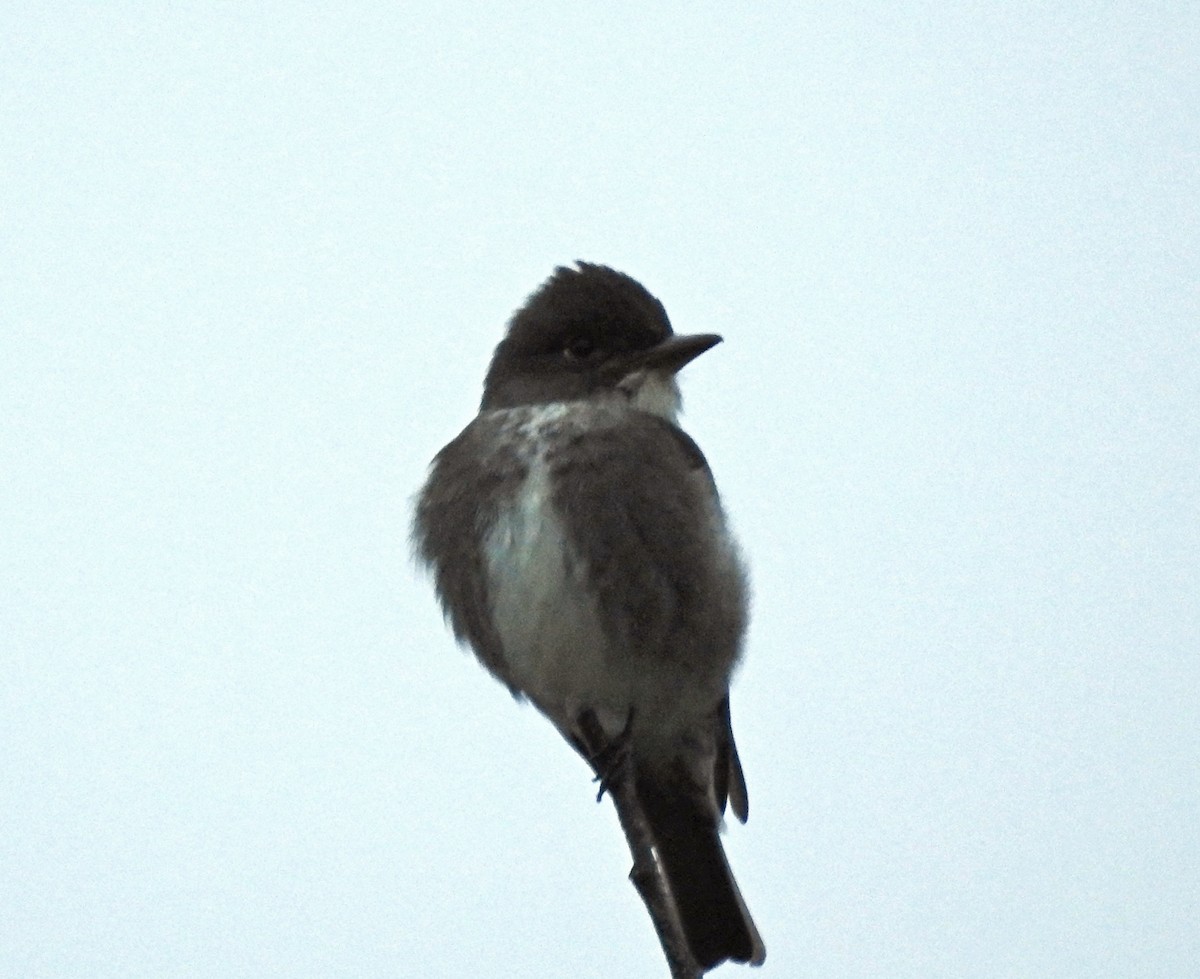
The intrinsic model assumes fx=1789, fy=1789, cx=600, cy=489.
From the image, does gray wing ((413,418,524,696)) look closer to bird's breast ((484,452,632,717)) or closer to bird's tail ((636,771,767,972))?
bird's breast ((484,452,632,717))

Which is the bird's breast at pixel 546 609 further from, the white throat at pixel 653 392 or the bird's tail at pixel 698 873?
the white throat at pixel 653 392

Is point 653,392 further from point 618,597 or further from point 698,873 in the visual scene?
point 698,873

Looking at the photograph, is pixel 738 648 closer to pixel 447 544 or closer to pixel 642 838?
pixel 447 544

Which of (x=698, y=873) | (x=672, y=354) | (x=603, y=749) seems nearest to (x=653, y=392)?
(x=672, y=354)

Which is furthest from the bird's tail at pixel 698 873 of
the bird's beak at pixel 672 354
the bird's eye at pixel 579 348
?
the bird's eye at pixel 579 348

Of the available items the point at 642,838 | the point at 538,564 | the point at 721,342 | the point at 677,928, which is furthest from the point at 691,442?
the point at 677,928

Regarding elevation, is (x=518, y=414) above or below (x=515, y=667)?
above
